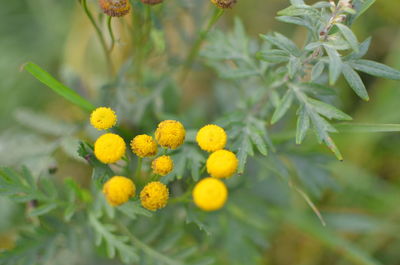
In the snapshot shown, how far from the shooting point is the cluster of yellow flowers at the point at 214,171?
168 centimetres

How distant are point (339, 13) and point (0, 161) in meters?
2.37

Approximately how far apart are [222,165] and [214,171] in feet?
0.15

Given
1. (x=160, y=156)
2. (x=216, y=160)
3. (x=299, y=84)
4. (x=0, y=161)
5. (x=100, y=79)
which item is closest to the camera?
(x=216, y=160)

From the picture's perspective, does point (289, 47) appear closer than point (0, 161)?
Yes

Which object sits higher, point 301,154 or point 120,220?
point 301,154

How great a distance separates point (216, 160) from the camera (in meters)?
1.78

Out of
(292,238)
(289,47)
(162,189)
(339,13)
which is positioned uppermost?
(339,13)

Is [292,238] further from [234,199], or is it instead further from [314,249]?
[234,199]

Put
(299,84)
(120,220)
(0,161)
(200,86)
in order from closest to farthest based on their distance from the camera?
(299,84) < (120,220) < (0,161) < (200,86)

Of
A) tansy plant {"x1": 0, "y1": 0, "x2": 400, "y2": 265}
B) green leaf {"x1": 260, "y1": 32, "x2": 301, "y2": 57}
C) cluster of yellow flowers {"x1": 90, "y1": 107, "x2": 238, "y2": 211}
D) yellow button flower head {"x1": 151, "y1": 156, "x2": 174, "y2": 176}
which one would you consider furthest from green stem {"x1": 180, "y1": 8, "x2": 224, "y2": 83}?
yellow button flower head {"x1": 151, "y1": 156, "x2": 174, "y2": 176}

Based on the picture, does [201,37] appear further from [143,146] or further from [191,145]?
[143,146]

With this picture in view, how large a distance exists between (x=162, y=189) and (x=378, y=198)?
252 centimetres

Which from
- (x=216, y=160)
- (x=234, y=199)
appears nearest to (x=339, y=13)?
(x=216, y=160)

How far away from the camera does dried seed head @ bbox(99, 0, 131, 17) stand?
1.98 meters
